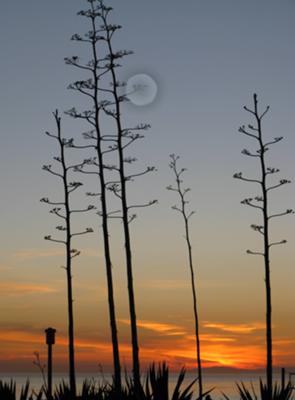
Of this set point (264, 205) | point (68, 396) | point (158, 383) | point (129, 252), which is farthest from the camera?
point (129, 252)

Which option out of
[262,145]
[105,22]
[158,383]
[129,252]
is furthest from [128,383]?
[105,22]

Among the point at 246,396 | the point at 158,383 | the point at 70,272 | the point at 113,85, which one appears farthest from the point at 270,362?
the point at 113,85

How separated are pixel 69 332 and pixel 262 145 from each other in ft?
26.4

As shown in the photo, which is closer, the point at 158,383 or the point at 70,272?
the point at 158,383

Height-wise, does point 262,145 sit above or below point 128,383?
above

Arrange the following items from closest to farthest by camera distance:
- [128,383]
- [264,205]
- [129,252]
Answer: [128,383], [264,205], [129,252]

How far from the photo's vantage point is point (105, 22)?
2448cm

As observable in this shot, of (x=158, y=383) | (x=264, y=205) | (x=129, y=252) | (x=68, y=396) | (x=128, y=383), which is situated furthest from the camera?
(x=129, y=252)

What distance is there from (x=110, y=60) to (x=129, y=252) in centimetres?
562

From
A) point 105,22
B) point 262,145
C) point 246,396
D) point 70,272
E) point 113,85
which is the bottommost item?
point 246,396

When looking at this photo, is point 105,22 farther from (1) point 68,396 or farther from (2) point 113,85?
(1) point 68,396

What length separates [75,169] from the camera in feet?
81.7

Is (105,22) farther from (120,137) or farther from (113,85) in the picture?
(120,137)

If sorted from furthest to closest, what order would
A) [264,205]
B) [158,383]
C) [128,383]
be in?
[264,205] → [128,383] → [158,383]
